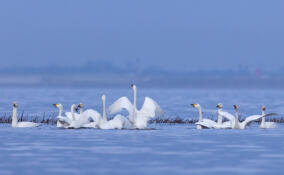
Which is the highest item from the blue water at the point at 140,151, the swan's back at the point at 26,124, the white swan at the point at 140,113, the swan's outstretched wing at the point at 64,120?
the white swan at the point at 140,113

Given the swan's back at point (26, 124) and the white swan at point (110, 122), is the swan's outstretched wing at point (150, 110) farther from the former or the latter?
the swan's back at point (26, 124)

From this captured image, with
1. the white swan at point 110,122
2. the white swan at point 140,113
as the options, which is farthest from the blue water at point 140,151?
the white swan at point 140,113

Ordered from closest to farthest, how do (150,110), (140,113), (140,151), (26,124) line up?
(140,151) < (150,110) < (140,113) < (26,124)

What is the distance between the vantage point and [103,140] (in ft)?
81.6

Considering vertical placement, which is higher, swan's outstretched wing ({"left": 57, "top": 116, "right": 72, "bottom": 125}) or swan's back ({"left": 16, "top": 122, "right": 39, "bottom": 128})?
swan's outstretched wing ({"left": 57, "top": 116, "right": 72, "bottom": 125})

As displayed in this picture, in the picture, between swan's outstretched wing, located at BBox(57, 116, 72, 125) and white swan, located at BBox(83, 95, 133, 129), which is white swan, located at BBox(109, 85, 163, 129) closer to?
white swan, located at BBox(83, 95, 133, 129)

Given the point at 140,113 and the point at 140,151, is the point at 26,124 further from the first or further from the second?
the point at 140,151

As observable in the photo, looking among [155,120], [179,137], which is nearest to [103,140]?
[179,137]

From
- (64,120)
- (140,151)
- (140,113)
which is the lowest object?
(140,151)

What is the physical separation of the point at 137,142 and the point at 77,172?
737 centimetres

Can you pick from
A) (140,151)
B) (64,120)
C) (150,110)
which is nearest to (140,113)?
(150,110)

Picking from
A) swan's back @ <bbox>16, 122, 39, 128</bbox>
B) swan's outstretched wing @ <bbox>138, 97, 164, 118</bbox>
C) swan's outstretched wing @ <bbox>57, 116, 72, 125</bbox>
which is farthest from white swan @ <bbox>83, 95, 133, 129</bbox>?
swan's back @ <bbox>16, 122, 39, 128</bbox>

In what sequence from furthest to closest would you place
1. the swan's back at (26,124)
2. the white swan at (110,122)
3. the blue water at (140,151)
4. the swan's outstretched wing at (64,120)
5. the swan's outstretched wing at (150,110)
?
the swan's back at (26,124)
the swan's outstretched wing at (64,120)
the swan's outstretched wing at (150,110)
the white swan at (110,122)
the blue water at (140,151)

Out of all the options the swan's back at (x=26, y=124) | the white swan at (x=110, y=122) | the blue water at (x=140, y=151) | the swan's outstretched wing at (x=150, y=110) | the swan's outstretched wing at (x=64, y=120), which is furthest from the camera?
the swan's back at (x=26, y=124)
